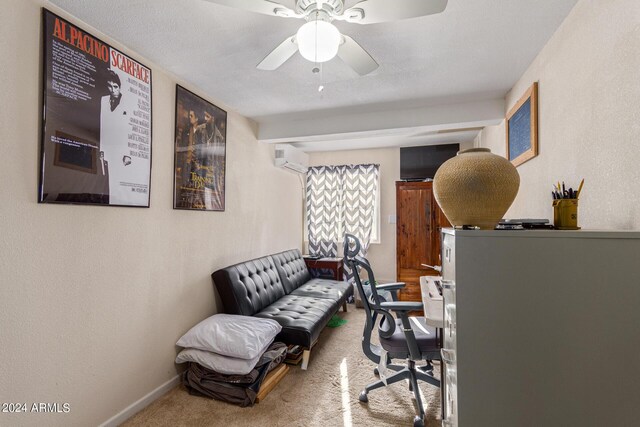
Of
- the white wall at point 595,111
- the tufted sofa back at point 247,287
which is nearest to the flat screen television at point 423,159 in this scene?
the white wall at point 595,111

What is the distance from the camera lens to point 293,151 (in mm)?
4145

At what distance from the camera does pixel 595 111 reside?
1262 millimetres

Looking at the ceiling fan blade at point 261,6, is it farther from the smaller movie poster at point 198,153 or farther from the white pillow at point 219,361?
the white pillow at point 219,361

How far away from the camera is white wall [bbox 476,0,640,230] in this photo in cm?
107

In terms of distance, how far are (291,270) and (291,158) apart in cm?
156

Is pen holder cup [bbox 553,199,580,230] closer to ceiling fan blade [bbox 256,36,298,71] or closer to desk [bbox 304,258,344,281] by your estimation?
ceiling fan blade [bbox 256,36,298,71]

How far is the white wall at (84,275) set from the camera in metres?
1.31

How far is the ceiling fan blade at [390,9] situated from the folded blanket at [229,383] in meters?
2.20

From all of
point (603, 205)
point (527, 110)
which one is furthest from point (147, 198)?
point (527, 110)

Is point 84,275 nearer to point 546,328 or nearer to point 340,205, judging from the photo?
point 546,328

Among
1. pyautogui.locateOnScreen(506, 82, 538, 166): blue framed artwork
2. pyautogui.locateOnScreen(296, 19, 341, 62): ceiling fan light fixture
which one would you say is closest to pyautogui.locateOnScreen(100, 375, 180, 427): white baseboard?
pyautogui.locateOnScreen(296, 19, 341, 62): ceiling fan light fixture

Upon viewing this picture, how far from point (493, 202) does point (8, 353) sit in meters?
2.11

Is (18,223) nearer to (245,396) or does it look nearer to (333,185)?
(245,396)

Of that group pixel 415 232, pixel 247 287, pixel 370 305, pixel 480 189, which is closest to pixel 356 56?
pixel 480 189
